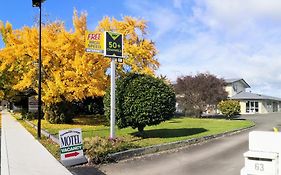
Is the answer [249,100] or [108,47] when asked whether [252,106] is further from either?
[108,47]

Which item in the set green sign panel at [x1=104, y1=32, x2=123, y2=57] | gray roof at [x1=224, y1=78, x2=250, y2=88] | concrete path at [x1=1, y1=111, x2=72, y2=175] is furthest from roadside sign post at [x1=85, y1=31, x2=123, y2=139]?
gray roof at [x1=224, y1=78, x2=250, y2=88]

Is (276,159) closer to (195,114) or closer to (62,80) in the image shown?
(62,80)

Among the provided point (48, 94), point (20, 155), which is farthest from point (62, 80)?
point (20, 155)

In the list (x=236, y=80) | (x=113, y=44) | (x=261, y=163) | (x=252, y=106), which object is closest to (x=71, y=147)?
(x=113, y=44)

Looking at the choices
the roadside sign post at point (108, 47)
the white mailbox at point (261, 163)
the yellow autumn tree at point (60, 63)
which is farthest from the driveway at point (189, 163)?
the yellow autumn tree at point (60, 63)

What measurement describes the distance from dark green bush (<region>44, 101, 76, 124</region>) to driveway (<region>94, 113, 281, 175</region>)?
1620 cm

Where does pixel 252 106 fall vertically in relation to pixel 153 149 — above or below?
above

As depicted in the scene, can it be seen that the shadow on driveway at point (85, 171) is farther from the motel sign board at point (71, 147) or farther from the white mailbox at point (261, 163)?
the white mailbox at point (261, 163)

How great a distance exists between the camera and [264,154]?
4707 mm

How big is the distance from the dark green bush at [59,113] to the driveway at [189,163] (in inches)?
638

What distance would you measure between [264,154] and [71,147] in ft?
27.3

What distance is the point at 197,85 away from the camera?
39250mm

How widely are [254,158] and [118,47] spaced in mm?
11595

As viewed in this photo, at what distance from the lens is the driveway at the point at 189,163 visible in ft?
34.7
